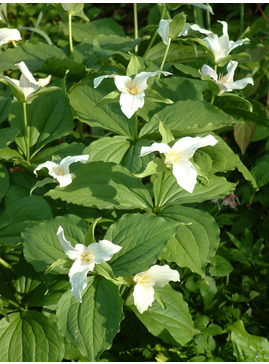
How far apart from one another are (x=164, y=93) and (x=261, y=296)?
3.87 ft

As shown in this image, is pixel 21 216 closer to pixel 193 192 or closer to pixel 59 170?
pixel 59 170

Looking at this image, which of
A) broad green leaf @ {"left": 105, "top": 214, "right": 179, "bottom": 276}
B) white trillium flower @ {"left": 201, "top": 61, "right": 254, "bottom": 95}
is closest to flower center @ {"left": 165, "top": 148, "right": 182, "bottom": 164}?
broad green leaf @ {"left": 105, "top": 214, "right": 179, "bottom": 276}

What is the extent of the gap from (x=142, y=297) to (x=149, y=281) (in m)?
0.06

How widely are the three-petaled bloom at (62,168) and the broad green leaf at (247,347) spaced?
2.99ft

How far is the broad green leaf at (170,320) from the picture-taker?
1821 mm

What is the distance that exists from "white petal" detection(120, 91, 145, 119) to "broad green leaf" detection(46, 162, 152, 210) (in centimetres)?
24

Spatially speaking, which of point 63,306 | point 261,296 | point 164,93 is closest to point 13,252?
point 63,306

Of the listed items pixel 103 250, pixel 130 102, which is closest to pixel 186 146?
pixel 130 102

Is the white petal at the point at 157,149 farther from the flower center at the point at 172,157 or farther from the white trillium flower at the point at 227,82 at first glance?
the white trillium flower at the point at 227,82

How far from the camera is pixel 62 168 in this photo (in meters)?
1.71

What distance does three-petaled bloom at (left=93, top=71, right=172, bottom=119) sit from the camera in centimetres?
172

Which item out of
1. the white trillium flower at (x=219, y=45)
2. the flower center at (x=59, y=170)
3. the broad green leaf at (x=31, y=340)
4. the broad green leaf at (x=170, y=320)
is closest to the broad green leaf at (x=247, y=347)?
the broad green leaf at (x=170, y=320)

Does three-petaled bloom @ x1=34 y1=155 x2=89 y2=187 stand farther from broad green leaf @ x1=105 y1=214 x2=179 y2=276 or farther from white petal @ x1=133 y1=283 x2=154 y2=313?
white petal @ x1=133 y1=283 x2=154 y2=313

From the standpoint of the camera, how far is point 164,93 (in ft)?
7.38
